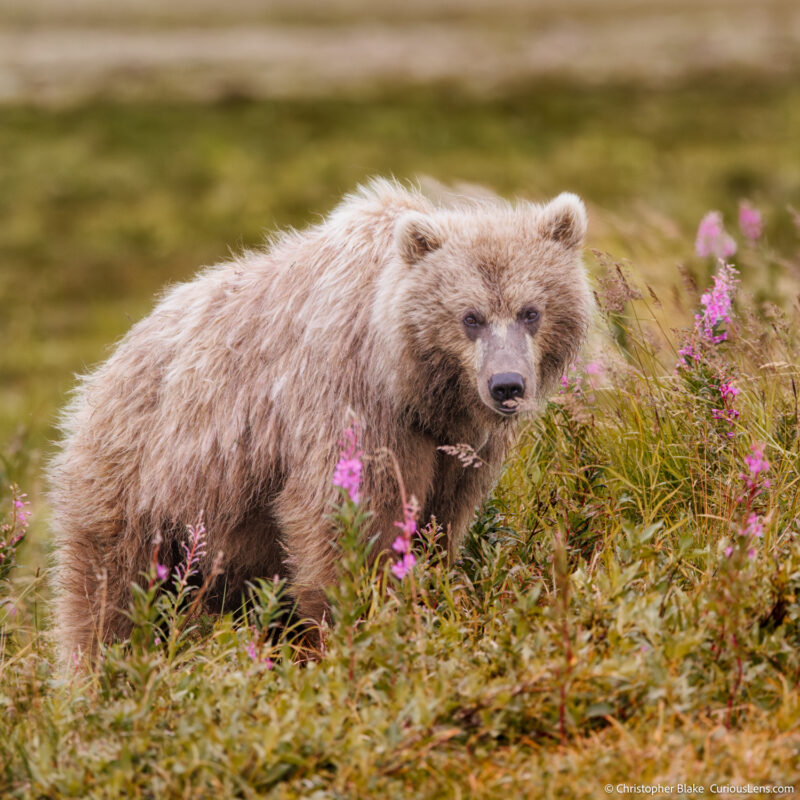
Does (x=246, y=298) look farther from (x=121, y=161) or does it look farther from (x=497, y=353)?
(x=121, y=161)

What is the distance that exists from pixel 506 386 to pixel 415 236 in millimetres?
752

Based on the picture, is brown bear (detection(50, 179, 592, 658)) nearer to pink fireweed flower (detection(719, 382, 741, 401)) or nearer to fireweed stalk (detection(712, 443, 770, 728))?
pink fireweed flower (detection(719, 382, 741, 401))

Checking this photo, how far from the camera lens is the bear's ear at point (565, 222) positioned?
5.22 metres

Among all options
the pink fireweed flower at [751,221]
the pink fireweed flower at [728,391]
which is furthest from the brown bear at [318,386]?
the pink fireweed flower at [751,221]

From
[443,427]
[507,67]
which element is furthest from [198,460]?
[507,67]

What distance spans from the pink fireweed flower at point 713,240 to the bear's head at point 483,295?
4.60 feet

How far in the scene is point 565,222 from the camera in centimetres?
524

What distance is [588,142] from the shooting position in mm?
28344

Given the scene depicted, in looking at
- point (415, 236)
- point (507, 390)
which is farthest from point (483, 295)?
point (507, 390)

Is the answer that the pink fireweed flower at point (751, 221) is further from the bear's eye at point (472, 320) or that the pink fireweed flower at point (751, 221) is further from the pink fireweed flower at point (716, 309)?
the bear's eye at point (472, 320)

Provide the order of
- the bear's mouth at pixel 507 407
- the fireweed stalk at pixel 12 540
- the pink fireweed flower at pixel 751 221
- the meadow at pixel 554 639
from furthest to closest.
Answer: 1. the pink fireweed flower at pixel 751 221
2. the fireweed stalk at pixel 12 540
3. the bear's mouth at pixel 507 407
4. the meadow at pixel 554 639

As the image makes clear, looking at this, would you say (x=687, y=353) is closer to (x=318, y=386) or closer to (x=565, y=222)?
(x=565, y=222)

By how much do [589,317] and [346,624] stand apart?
6.80 ft

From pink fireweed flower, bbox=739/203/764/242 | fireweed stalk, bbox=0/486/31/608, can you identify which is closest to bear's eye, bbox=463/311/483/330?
fireweed stalk, bbox=0/486/31/608
